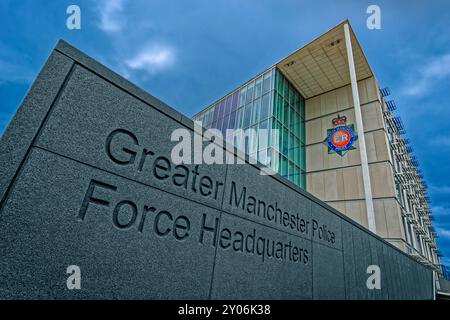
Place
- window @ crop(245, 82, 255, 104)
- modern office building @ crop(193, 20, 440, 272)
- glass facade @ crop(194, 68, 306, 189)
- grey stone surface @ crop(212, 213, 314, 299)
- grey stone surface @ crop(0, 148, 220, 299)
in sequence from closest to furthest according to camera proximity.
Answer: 1. grey stone surface @ crop(0, 148, 220, 299)
2. grey stone surface @ crop(212, 213, 314, 299)
3. modern office building @ crop(193, 20, 440, 272)
4. glass facade @ crop(194, 68, 306, 189)
5. window @ crop(245, 82, 255, 104)

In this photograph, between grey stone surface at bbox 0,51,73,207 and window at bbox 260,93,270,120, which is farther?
window at bbox 260,93,270,120

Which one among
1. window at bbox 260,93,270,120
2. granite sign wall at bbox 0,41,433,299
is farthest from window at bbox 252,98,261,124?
granite sign wall at bbox 0,41,433,299

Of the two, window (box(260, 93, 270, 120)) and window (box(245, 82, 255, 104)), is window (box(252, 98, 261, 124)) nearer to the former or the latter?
window (box(260, 93, 270, 120))

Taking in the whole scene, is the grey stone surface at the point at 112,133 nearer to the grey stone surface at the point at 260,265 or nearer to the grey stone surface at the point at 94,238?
the grey stone surface at the point at 94,238

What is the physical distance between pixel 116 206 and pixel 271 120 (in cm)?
1708

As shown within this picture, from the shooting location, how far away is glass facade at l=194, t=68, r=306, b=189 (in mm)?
17873

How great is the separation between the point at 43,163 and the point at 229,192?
6.73ft

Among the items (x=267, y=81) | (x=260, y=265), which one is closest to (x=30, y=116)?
(x=260, y=265)

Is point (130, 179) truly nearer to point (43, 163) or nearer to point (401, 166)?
point (43, 163)

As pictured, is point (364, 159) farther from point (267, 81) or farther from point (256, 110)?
point (267, 81)

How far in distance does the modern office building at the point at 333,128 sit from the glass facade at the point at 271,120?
0.27 feet

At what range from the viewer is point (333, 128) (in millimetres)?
20828

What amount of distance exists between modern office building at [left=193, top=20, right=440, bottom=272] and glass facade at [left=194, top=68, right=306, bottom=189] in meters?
0.08
